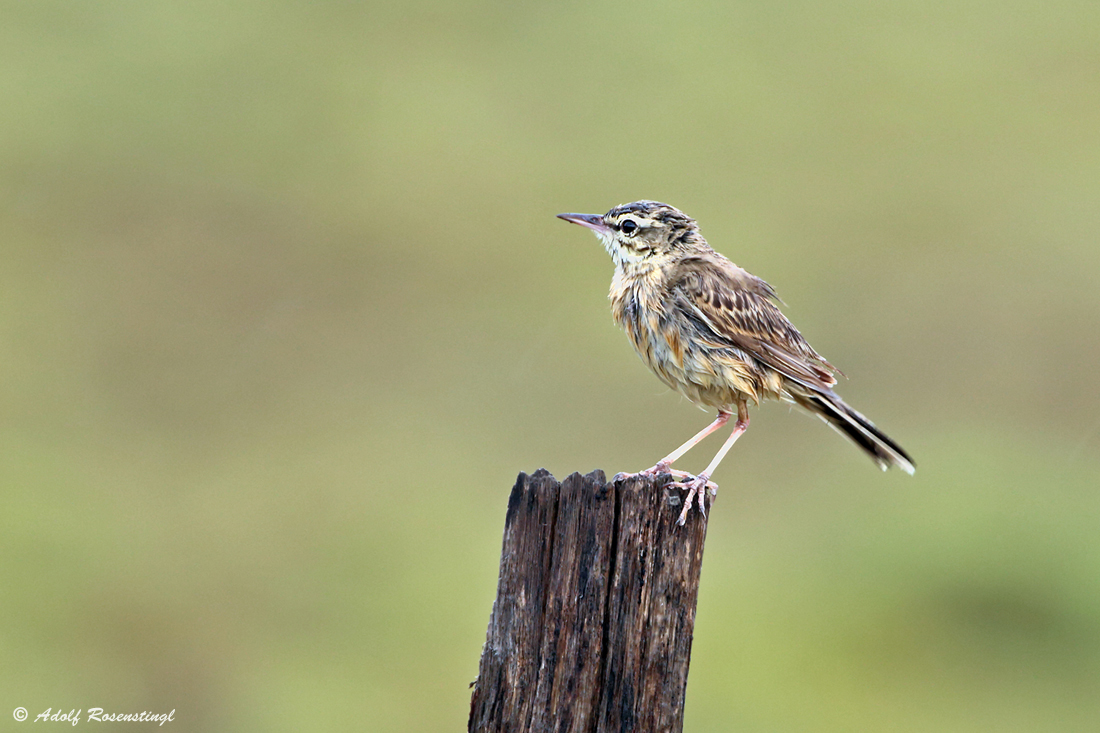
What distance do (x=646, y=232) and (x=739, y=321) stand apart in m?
1.02

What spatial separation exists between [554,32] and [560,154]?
7.80m

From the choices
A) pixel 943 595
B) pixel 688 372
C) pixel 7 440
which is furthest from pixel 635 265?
pixel 7 440

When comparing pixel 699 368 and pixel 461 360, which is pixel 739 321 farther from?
pixel 461 360

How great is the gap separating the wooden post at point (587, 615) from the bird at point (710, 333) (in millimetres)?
2164

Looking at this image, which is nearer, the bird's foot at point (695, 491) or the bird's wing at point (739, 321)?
the bird's foot at point (695, 491)

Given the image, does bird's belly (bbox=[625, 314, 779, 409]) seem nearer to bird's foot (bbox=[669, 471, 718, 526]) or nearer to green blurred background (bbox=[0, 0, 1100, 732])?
bird's foot (bbox=[669, 471, 718, 526])

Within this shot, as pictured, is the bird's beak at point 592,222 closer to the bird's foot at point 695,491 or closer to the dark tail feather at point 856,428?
the dark tail feather at point 856,428

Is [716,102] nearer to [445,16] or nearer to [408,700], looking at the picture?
[445,16]

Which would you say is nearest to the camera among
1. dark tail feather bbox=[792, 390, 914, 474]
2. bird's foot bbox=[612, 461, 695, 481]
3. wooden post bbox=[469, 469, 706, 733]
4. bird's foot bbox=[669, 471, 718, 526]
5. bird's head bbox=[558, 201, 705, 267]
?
wooden post bbox=[469, 469, 706, 733]

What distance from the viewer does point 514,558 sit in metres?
5.97

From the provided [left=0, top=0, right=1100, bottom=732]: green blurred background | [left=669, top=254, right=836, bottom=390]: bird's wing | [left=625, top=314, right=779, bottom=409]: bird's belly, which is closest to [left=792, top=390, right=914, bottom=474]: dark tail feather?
[left=669, top=254, right=836, bottom=390]: bird's wing

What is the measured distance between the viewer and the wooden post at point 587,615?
5.89 meters

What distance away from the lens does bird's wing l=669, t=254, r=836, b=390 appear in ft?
27.3

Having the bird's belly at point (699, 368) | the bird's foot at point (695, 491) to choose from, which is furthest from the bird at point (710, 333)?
the bird's foot at point (695, 491)
